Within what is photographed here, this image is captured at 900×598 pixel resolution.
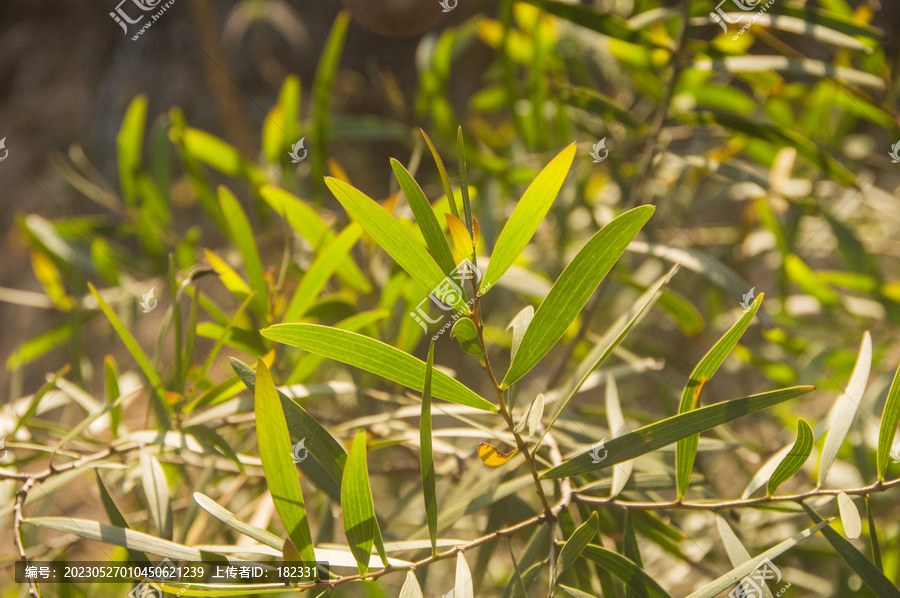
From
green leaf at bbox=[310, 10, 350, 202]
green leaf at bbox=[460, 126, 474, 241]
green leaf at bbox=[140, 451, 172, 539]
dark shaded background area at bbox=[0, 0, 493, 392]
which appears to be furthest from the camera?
dark shaded background area at bbox=[0, 0, 493, 392]

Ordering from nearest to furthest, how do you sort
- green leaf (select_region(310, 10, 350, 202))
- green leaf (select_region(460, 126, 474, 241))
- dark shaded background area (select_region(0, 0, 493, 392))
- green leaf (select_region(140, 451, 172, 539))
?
green leaf (select_region(460, 126, 474, 241)), green leaf (select_region(140, 451, 172, 539)), green leaf (select_region(310, 10, 350, 202)), dark shaded background area (select_region(0, 0, 493, 392))

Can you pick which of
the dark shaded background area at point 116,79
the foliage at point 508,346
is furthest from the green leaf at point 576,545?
the dark shaded background area at point 116,79

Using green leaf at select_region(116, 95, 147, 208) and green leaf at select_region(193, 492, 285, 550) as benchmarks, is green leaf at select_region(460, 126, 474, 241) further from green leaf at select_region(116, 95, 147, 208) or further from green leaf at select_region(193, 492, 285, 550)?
green leaf at select_region(116, 95, 147, 208)

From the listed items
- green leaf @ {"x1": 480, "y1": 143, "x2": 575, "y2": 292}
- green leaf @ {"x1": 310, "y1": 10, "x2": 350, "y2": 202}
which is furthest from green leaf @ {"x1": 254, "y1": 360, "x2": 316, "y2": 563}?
green leaf @ {"x1": 310, "y1": 10, "x2": 350, "y2": 202}

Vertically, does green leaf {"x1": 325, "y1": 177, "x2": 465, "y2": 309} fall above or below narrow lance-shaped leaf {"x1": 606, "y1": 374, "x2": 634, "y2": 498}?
above

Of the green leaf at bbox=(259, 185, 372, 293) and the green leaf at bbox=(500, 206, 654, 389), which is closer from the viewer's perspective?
the green leaf at bbox=(500, 206, 654, 389)

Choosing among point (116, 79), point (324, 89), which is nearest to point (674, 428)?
point (324, 89)

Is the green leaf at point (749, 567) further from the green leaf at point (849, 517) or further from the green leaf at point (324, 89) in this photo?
the green leaf at point (324, 89)

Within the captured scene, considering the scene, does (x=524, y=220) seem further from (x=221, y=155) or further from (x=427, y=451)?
(x=221, y=155)
